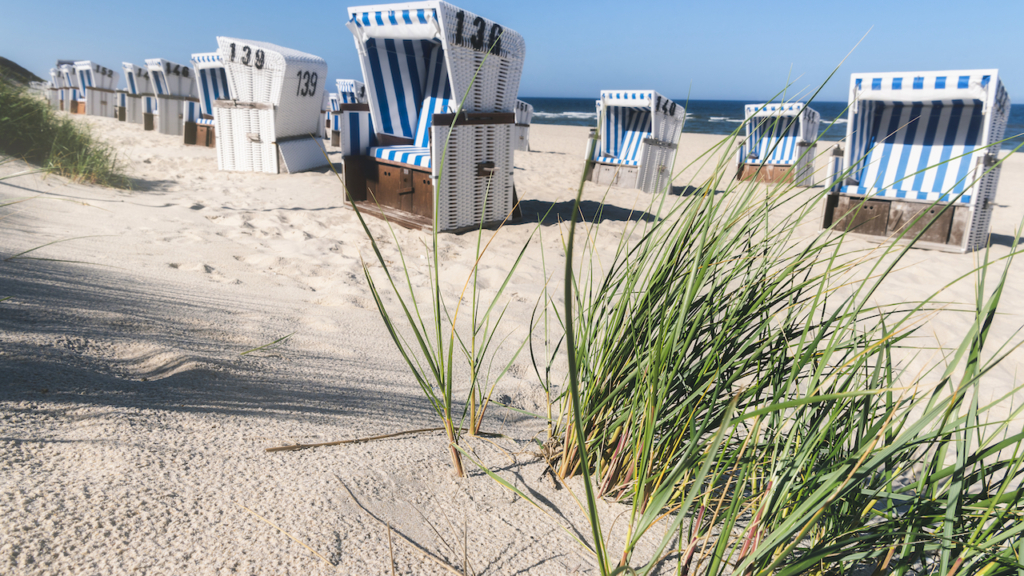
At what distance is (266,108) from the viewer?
6656 millimetres

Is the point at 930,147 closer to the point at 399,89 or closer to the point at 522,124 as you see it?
the point at 399,89

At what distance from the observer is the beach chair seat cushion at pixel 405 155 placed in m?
4.65

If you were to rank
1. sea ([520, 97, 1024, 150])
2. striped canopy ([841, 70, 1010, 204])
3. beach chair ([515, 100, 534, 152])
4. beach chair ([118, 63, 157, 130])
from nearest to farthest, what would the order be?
1. striped canopy ([841, 70, 1010, 204])
2. beach chair ([118, 63, 157, 130])
3. beach chair ([515, 100, 534, 152])
4. sea ([520, 97, 1024, 150])

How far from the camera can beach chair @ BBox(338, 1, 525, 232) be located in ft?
14.3

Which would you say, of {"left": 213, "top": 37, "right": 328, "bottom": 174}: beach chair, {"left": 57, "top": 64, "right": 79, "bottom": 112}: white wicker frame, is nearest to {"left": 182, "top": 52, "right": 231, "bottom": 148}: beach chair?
{"left": 213, "top": 37, "right": 328, "bottom": 174}: beach chair

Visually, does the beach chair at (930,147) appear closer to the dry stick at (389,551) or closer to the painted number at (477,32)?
the painted number at (477,32)

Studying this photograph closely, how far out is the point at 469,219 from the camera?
4.82 m

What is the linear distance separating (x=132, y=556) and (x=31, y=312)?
1037mm

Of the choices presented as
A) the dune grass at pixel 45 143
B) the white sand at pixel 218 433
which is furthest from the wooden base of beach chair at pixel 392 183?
the white sand at pixel 218 433

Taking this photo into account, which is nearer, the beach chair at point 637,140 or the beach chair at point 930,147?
the beach chair at point 930,147

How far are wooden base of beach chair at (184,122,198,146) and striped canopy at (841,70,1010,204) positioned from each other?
9.24 m

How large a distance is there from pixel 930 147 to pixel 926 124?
232mm

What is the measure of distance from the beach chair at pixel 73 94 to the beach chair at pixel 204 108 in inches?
319

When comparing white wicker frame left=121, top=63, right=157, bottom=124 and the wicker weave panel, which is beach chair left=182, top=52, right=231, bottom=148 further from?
the wicker weave panel
